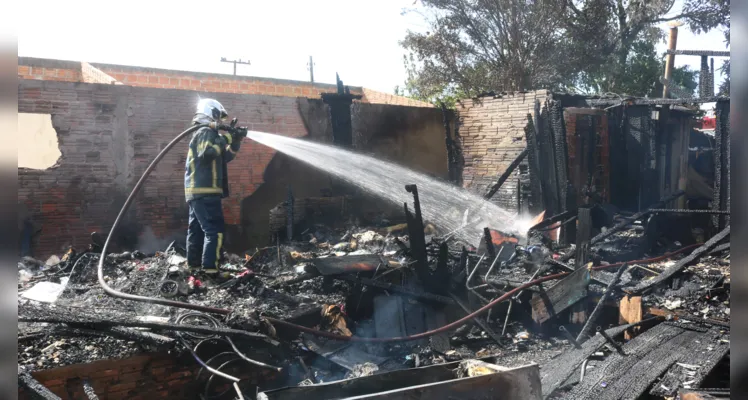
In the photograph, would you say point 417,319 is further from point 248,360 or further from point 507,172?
point 507,172

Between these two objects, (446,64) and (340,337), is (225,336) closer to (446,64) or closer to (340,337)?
(340,337)

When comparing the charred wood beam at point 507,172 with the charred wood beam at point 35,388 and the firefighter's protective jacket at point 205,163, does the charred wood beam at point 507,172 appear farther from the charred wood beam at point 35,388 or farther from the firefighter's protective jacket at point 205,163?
the charred wood beam at point 35,388

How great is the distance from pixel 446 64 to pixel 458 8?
180cm

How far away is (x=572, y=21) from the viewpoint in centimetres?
1557

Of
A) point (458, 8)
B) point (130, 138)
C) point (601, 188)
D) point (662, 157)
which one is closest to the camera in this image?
point (130, 138)

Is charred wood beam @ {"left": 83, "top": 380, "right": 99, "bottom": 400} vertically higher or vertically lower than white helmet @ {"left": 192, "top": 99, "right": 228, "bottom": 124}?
lower

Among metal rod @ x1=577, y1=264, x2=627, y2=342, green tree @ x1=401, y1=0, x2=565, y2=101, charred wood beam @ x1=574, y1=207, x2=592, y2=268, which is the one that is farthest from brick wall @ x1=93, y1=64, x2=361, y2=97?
metal rod @ x1=577, y1=264, x2=627, y2=342

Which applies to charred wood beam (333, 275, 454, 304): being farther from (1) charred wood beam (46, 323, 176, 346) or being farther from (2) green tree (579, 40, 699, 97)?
(2) green tree (579, 40, 699, 97)

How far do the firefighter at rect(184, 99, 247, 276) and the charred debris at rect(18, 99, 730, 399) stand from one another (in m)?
0.28

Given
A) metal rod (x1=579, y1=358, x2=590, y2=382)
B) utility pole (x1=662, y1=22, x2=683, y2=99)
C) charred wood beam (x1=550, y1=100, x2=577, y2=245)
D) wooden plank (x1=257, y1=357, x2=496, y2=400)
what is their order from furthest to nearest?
1. utility pole (x1=662, y1=22, x2=683, y2=99)
2. charred wood beam (x1=550, y1=100, x2=577, y2=245)
3. metal rod (x1=579, y1=358, x2=590, y2=382)
4. wooden plank (x1=257, y1=357, x2=496, y2=400)

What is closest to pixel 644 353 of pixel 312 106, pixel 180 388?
pixel 180 388

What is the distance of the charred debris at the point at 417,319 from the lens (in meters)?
3.67

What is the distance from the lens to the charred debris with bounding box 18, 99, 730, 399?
3672 millimetres

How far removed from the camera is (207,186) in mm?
A: 6055
